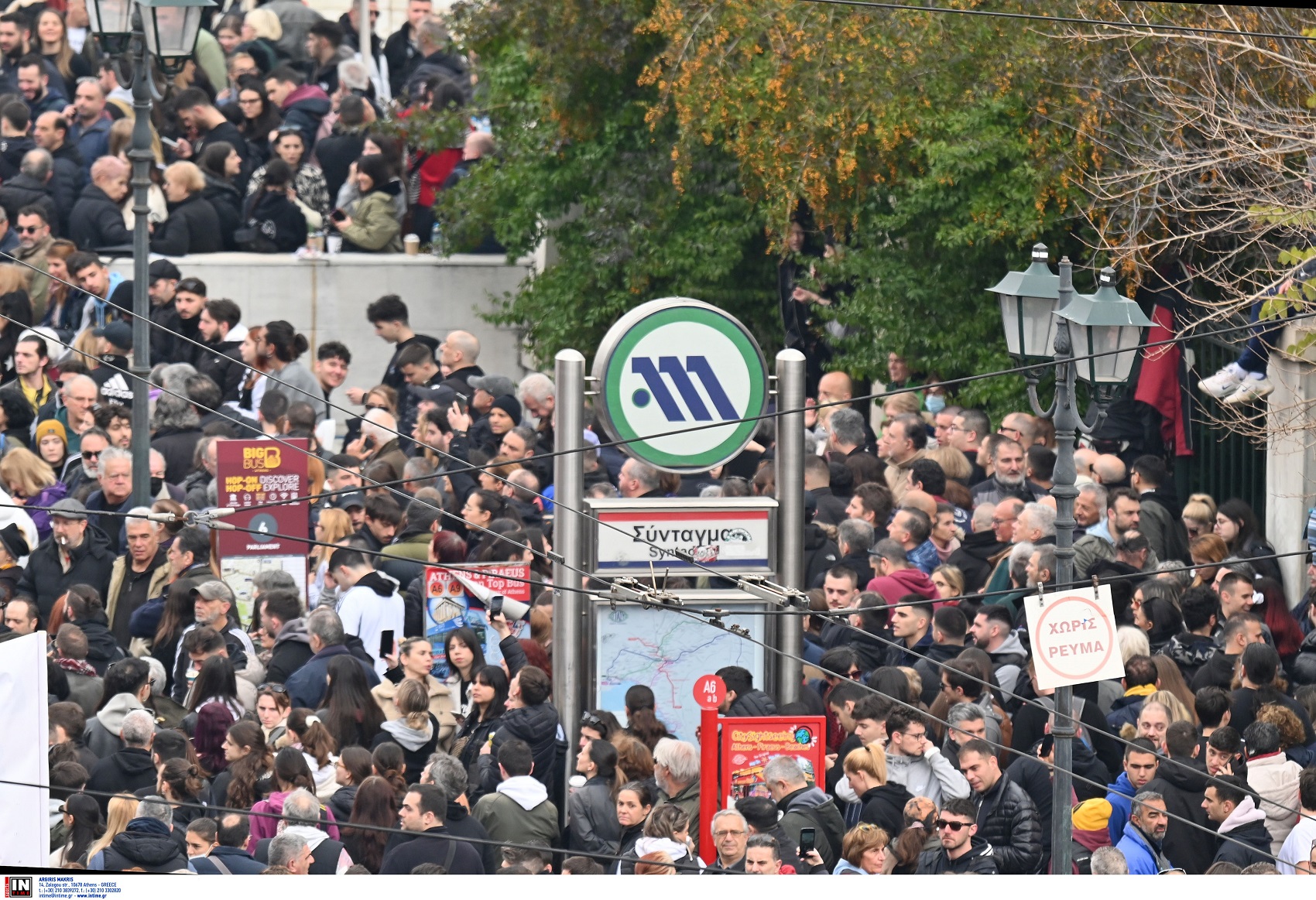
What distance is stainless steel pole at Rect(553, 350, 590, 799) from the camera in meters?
10.8

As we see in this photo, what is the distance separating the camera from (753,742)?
9641mm

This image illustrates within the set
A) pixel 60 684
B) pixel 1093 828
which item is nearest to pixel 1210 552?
pixel 1093 828

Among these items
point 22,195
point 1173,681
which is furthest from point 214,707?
point 22,195

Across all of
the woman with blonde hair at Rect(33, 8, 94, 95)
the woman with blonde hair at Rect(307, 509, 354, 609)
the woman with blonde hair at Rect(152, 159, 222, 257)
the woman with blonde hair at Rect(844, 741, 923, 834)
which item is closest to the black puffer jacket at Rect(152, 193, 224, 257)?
the woman with blonde hair at Rect(152, 159, 222, 257)

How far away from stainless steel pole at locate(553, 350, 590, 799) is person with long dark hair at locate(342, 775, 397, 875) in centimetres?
177

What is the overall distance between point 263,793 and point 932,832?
9.30ft

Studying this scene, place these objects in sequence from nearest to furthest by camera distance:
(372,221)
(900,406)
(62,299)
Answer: (900,406) < (62,299) < (372,221)

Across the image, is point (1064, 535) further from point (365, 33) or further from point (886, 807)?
point (365, 33)

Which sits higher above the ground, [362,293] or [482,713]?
[362,293]

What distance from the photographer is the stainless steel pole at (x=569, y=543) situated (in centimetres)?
1075

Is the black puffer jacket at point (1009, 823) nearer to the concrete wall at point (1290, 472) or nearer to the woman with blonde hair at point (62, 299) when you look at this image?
the concrete wall at point (1290, 472)

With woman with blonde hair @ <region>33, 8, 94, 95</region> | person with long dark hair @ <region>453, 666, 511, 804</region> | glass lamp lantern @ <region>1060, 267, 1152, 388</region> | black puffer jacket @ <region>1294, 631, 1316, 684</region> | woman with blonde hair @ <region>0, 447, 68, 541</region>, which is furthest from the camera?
woman with blonde hair @ <region>33, 8, 94, 95</region>

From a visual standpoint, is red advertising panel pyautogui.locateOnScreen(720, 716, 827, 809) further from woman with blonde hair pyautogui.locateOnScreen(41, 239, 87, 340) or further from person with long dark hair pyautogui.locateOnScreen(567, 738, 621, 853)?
woman with blonde hair pyautogui.locateOnScreen(41, 239, 87, 340)

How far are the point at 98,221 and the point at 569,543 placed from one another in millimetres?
9257
